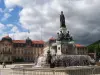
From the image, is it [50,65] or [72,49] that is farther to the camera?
[72,49]

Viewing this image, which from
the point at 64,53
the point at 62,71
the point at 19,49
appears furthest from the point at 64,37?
the point at 19,49

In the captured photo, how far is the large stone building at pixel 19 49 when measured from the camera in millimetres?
100125

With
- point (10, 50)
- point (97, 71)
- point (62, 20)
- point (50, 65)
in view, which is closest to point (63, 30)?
point (62, 20)

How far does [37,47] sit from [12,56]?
12827 millimetres

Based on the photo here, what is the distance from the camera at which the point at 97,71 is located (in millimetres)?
19531

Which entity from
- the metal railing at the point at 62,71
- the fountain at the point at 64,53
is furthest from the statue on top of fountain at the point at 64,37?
the metal railing at the point at 62,71

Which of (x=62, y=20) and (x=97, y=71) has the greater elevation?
(x=62, y=20)

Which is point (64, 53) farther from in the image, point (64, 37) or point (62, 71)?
point (62, 71)

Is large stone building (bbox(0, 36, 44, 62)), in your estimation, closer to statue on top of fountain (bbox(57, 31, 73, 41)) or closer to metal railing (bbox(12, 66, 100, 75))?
statue on top of fountain (bbox(57, 31, 73, 41))

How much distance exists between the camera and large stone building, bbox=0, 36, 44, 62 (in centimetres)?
10012

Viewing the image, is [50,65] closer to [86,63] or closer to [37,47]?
[86,63]

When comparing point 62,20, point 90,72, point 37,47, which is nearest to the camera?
point 90,72

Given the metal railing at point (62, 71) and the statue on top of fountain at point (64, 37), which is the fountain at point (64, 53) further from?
the metal railing at point (62, 71)

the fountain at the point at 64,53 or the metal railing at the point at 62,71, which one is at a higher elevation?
the fountain at the point at 64,53
